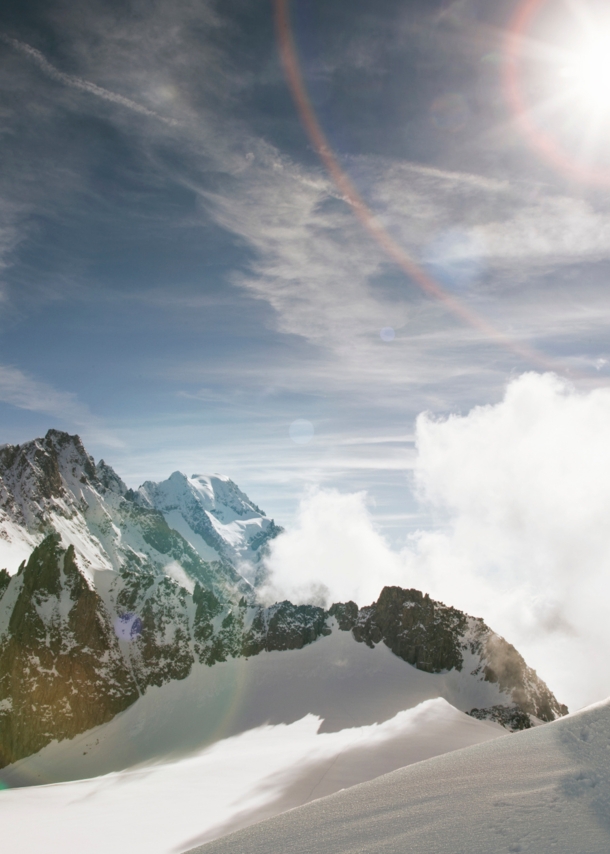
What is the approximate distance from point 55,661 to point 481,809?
352 feet

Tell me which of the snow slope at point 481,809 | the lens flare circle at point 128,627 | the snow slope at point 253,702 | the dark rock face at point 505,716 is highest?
the snow slope at point 481,809

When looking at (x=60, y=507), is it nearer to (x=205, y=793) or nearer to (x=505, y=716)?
(x=205, y=793)

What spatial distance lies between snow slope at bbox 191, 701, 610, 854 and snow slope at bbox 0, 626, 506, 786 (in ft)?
246

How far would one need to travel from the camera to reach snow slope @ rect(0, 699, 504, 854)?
86.9 feet

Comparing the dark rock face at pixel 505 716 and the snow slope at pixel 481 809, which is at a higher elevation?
the snow slope at pixel 481 809

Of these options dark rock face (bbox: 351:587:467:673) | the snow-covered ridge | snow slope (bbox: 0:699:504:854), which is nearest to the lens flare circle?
the snow-covered ridge

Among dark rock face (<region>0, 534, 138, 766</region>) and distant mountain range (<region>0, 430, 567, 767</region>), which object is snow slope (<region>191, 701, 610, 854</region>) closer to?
distant mountain range (<region>0, 430, 567, 767</region>)

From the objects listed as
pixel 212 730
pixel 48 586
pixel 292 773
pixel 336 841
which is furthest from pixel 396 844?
pixel 48 586

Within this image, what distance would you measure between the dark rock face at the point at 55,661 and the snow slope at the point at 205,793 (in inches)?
1225

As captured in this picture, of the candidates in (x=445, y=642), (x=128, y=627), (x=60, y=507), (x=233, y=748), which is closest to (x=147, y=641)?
(x=128, y=627)

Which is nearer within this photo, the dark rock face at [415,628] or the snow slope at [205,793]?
the snow slope at [205,793]

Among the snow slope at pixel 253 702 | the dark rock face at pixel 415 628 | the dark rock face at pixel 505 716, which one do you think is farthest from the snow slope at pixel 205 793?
the dark rock face at pixel 415 628

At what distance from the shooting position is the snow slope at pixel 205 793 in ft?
86.9

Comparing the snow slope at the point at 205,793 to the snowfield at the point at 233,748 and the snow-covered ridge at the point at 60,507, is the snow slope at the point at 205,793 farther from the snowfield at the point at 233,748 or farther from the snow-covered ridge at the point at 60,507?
the snow-covered ridge at the point at 60,507
